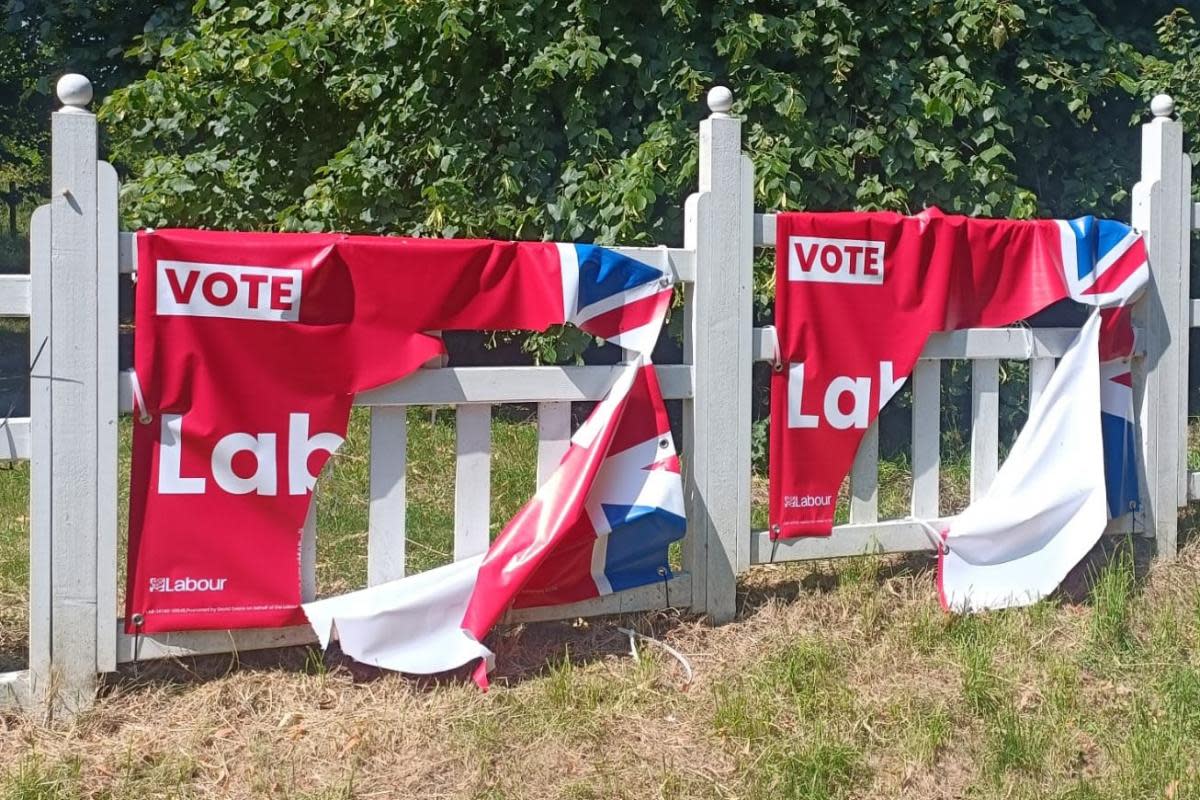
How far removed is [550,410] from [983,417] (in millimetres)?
1790

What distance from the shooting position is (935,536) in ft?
15.3

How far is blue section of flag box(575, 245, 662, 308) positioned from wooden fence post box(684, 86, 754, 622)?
0.88 ft

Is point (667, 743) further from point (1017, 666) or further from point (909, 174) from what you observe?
point (909, 174)

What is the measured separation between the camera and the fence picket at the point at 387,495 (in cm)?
385

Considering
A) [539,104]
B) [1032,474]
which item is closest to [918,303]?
[1032,474]

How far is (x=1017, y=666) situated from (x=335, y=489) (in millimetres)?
3489

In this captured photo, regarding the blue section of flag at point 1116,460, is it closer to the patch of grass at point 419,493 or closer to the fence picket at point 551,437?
the fence picket at point 551,437

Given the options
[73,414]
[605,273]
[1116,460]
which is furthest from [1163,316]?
[73,414]

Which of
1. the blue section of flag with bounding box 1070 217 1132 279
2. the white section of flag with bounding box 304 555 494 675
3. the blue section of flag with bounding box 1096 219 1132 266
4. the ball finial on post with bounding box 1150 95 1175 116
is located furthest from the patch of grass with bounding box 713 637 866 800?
the ball finial on post with bounding box 1150 95 1175 116

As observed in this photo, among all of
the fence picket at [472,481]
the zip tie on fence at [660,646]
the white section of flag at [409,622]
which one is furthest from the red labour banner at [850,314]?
the white section of flag at [409,622]

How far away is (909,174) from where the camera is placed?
22.2 ft

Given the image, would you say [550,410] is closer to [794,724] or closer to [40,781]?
[794,724]

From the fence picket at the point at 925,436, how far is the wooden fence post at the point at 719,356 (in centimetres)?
73

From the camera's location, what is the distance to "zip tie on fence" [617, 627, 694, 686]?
4.00m
